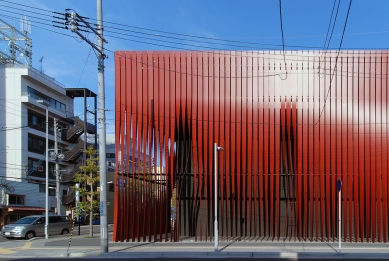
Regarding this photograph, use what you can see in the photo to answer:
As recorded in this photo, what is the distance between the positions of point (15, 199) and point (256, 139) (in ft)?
112

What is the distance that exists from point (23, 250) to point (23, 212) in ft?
95.9

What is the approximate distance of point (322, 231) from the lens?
21438mm

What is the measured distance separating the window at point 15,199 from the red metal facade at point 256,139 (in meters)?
29.1

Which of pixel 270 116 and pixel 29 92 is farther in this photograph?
pixel 29 92

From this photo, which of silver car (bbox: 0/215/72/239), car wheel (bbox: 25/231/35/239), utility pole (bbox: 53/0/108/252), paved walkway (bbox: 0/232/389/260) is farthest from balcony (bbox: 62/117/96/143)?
utility pole (bbox: 53/0/108/252)

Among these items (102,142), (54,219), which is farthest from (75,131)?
(102,142)

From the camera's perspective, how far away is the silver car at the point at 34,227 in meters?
28.0

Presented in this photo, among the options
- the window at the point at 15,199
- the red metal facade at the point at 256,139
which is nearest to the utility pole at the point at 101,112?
the red metal facade at the point at 256,139

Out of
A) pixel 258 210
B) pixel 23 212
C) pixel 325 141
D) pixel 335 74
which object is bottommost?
pixel 23 212

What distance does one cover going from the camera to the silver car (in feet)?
92.0

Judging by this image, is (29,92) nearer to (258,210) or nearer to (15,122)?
(15,122)

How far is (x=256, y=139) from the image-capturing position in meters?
22.2

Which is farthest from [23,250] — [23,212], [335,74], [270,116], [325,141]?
[23,212]

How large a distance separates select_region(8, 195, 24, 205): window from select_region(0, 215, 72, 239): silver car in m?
16.6
